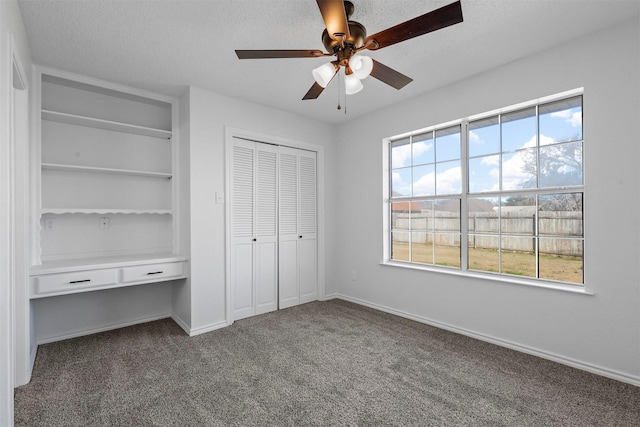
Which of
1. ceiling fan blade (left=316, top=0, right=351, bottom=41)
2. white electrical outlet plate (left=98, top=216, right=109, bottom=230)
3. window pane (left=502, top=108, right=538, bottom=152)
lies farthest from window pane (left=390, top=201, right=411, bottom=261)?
white electrical outlet plate (left=98, top=216, right=109, bottom=230)

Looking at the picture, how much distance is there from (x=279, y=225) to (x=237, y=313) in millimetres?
1137

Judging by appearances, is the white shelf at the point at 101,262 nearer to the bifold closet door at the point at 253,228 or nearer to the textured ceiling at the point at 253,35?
the bifold closet door at the point at 253,228

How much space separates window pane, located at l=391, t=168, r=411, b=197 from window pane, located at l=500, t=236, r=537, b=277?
119 cm

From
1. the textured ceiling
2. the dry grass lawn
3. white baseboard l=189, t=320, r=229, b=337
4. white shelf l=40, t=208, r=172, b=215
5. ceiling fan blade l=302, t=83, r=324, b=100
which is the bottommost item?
white baseboard l=189, t=320, r=229, b=337

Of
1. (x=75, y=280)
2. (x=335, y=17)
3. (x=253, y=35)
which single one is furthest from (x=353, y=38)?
(x=75, y=280)

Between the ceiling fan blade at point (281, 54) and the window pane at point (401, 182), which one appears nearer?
the ceiling fan blade at point (281, 54)

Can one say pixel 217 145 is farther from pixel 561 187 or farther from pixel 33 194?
pixel 561 187

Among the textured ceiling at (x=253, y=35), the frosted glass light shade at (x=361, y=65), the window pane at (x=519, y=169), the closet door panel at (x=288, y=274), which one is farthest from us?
the closet door panel at (x=288, y=274)

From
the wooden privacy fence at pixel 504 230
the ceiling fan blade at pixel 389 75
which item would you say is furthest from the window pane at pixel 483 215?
the ceiling fan blade at pixel 389 75

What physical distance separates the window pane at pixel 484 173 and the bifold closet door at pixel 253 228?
7.25 ft

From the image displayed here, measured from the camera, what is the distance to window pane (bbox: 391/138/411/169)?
3773mm

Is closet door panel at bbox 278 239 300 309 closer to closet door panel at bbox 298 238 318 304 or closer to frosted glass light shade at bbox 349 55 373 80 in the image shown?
closet door panel at bbox 298 238 318 304

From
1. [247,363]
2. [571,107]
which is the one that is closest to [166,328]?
[247,363]

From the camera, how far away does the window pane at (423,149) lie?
3.54 meters
